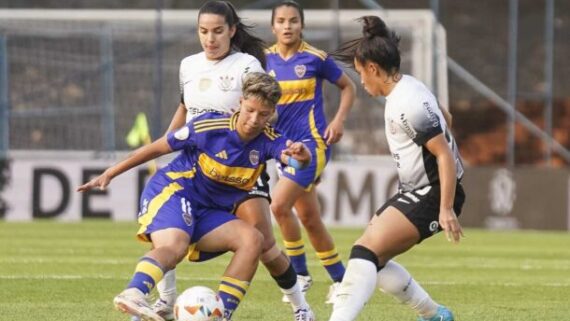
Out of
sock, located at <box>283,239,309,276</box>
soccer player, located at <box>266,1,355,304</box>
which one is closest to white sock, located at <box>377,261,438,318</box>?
soccer player, located at <box>266,1,355,304</box>

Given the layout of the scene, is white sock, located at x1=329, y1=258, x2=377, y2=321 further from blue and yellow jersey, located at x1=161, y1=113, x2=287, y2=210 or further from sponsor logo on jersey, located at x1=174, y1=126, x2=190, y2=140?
sponsor logo on jersey, located at x1=174, y1=126, x2=190, y2=140

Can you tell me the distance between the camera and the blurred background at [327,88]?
2331cm

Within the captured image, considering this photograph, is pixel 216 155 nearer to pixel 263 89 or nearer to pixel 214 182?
pixel 214 182

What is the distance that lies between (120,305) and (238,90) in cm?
225

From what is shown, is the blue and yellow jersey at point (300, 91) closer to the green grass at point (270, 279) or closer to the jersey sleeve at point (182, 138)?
the green grass at point (270, 279)

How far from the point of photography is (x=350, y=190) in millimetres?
21156

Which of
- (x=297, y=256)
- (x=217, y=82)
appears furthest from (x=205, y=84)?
(x=297, y=256)

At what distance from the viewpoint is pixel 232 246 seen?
8.15 meters

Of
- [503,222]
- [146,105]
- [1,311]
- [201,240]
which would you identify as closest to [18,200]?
[146,105]

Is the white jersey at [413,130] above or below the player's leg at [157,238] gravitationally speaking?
above

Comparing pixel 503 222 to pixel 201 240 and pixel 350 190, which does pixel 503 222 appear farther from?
pixel 201 240

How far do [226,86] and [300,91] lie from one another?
1.92 meters

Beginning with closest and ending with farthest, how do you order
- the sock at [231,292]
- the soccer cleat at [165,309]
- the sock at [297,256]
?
the sock at [231,292] → the soccer cleat at [165,309] → the sock at [297,256]

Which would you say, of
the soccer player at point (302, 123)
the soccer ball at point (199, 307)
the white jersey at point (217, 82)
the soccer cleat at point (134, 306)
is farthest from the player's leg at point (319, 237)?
the soccer cleat at point (134, 306)
